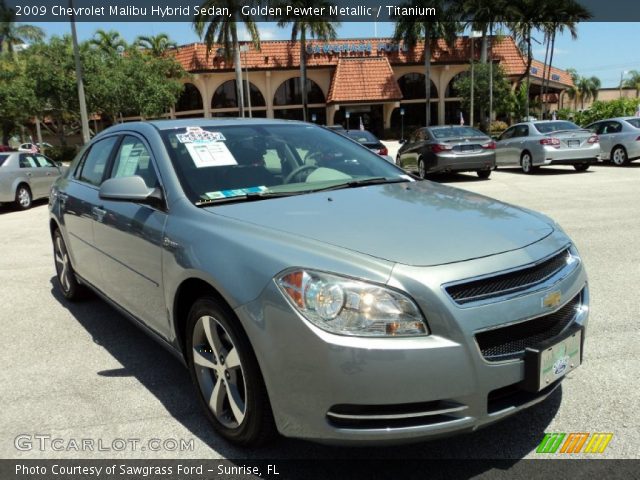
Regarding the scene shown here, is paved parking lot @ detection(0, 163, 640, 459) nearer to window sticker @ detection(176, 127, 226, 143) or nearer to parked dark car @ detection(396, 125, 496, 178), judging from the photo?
window sticker @ detection(176, 127, 226, 143)

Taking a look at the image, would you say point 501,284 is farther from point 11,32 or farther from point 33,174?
point 11,32

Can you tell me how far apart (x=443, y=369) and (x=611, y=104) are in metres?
32.4

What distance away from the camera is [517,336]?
7.73 ft

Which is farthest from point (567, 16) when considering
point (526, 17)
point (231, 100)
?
point (231, 100)

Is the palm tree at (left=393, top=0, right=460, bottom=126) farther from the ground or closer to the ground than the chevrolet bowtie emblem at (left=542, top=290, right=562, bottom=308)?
farther from the ground

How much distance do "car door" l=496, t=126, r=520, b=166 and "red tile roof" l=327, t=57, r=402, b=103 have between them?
28.4 m

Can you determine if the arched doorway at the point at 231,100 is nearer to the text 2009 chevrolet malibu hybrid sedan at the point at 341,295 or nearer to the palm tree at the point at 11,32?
the palm tree at the point at 11,32

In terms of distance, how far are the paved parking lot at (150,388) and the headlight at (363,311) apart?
86cm

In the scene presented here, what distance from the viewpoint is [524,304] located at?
2336 millimetres

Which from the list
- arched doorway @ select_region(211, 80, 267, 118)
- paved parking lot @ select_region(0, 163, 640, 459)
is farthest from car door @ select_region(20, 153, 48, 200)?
arched doorway @ select_region(211, 80, 267, 118)

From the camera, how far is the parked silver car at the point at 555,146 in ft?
50.6

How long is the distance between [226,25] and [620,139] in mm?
26596

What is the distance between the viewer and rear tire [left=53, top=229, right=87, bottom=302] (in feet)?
17.1

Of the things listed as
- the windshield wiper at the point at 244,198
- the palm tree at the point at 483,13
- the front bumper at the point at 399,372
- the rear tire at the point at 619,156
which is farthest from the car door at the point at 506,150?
the palm tree at the point at 483,13
